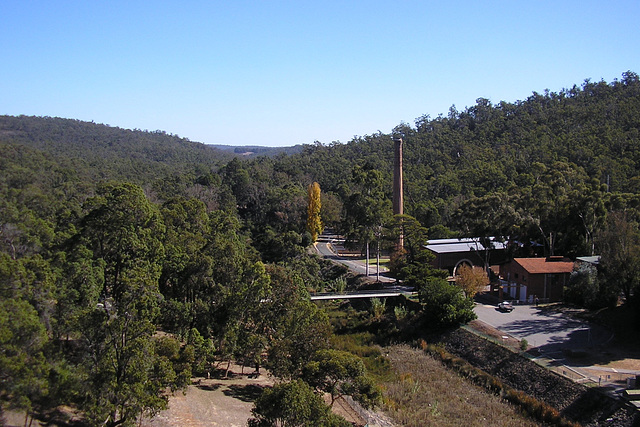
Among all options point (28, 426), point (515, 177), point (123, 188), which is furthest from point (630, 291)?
point (515, 177)

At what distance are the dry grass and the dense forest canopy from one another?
4.32m

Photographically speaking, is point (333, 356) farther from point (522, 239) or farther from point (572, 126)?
point (572, 126)

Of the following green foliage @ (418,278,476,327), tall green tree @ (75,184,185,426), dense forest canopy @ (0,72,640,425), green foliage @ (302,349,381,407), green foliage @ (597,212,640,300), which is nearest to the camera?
tall green tree @ (75,184,185,426)

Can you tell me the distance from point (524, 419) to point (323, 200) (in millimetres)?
49545

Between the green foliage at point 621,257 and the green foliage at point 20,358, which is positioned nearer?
the green foliage at point 20,358

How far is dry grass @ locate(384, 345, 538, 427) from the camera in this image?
2117cm

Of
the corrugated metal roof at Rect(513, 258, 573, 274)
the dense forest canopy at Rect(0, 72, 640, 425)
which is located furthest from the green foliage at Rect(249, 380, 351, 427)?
the corrugated metal roof at Rect(513, 258, 573, 274)

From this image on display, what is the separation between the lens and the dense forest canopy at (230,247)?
16.4 metres

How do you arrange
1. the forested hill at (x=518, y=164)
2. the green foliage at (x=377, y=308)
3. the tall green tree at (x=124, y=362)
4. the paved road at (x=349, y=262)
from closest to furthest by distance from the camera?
the tall green tree at (x=124, y=362) → the green foliage at (x=377, y=308) → the forested hill at (x=518, y=164) → the paved road at (x=349, y=262)

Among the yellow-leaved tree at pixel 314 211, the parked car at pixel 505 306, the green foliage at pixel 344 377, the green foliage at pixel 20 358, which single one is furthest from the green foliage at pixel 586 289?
the yellow-leaved tree at pixel 314 211

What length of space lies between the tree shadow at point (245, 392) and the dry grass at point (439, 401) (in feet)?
20.3

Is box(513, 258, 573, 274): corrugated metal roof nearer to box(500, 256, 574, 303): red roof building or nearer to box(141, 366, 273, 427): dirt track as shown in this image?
box(500, 256, 574, 303): red roof building

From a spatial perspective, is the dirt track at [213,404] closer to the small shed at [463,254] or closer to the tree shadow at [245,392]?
the tree shadow at [245,392]

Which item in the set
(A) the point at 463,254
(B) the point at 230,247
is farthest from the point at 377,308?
(B) the point at 230,247
